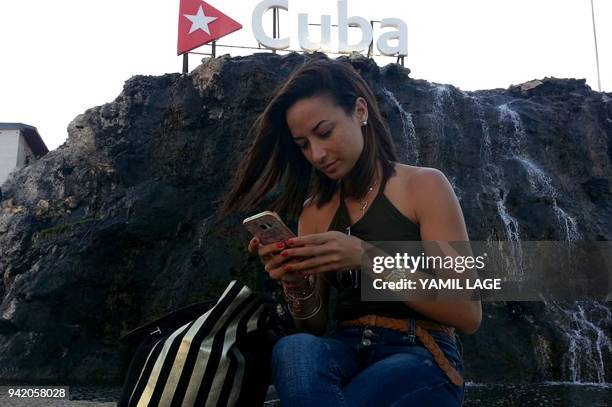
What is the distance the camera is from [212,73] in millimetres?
12469

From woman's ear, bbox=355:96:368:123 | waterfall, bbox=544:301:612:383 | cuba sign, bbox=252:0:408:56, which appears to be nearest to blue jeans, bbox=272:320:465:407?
woman's ear, bbox=355:96:368:123

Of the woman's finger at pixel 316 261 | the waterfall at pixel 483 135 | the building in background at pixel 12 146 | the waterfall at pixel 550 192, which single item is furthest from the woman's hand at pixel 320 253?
the building in background at pixel 12 146

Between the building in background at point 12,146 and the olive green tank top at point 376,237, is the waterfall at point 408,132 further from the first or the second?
the building in background at point 12,146

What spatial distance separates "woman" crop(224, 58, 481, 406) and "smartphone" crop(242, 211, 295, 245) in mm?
25

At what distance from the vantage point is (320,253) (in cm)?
157

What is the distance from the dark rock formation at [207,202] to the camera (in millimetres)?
9906

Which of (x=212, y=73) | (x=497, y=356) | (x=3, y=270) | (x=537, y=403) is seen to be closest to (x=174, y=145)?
(x=212, y=73)

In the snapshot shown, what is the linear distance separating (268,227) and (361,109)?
696 millimetres

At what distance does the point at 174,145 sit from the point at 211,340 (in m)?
11.5

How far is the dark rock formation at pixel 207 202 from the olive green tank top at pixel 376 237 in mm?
7822

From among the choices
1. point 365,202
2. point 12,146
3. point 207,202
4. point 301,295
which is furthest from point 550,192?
point 12,146

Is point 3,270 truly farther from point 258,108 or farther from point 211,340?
point 211,340

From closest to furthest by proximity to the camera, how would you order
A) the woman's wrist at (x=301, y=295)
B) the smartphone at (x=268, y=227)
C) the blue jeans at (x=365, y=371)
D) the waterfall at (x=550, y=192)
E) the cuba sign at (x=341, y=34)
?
1. the blue jeans at (x=365, y=371)
2. the smartphone at (x=268, y=227)
3. the woman's wrist at (x=301, y=295)
4. the waterfall at (x=550, y=192)
5. the cuba sign at (x=341, y=34)

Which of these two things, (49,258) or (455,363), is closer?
(455,363)
